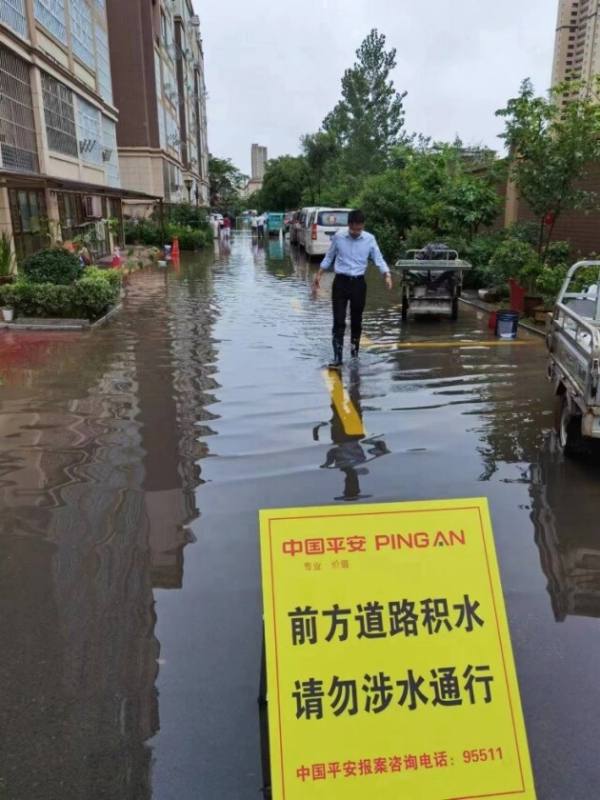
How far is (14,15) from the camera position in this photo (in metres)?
15.6

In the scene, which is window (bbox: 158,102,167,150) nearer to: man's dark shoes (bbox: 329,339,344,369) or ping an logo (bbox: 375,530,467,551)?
man's dark shoes (bbox: 329,339,344,369)

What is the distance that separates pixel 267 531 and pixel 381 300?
12741mm

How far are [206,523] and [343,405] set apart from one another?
2.76 m

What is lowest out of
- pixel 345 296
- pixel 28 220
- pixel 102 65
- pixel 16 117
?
pixel 345 296

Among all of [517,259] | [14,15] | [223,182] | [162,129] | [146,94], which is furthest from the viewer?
[223,182]

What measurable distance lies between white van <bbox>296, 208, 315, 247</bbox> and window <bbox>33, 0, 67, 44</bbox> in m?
10.3

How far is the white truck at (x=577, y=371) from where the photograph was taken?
4.60 metres

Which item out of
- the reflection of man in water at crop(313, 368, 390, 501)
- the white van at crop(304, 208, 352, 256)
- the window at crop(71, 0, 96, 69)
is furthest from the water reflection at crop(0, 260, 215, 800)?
the window at crop(71, 0, 96, 69)

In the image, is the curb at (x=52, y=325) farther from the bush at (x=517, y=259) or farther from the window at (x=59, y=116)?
the window at (x=59, y=116)

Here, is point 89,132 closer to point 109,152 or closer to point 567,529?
point 109,152

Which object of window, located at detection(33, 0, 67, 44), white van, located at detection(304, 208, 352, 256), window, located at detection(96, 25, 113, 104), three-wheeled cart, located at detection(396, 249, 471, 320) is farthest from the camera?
window, located at detection(96, 25, 113, 104)

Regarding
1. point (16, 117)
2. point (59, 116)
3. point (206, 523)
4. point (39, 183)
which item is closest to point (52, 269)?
point (39, 183)

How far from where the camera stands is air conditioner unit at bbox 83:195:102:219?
23.6 metres

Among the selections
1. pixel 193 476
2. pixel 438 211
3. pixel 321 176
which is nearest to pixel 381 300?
pixel 438 211
